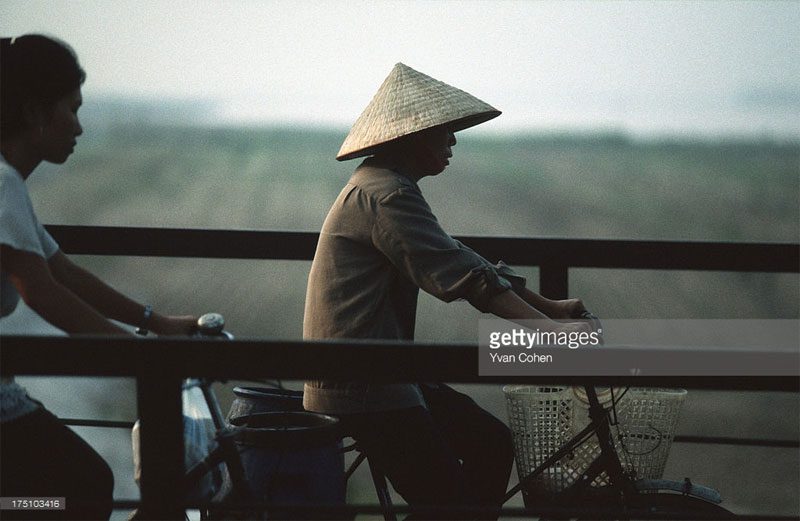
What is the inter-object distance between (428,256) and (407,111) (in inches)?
16.2

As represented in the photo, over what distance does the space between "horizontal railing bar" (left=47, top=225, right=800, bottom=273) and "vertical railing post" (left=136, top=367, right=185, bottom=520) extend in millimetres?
1765

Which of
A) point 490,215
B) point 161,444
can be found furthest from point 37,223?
point 490,215

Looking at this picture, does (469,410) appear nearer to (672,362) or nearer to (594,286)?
(672,362)

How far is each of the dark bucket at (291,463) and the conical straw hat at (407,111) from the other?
2.31 feet

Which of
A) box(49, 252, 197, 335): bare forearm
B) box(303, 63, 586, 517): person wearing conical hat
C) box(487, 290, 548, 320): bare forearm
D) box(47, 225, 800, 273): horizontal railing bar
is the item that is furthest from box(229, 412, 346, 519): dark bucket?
box(47, 225, 800, 273): horizontal railing bar

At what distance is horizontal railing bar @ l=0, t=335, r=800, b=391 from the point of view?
1.71 meters

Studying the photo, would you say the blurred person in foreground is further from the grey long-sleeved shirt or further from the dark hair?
the grey long-sleeved shirt

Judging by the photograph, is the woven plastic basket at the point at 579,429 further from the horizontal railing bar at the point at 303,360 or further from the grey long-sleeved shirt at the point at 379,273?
the horizontal railing bar at the point at 303,360

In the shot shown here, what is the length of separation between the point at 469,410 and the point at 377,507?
101 cm

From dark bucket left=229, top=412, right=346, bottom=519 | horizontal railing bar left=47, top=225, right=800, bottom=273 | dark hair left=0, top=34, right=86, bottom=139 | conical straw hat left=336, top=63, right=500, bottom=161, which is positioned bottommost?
dark bucket left=229, top=412, right=346, bottom=519

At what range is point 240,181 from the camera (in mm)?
32125

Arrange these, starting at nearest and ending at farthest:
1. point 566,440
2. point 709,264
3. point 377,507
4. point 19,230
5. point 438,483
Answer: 1. point 377,507
2. point 19,230
3. point 438,483
4. point 566,440
5. point 709,264

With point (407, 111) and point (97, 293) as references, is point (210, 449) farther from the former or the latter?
point (407, 111)

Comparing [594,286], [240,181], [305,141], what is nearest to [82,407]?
[594,286]
